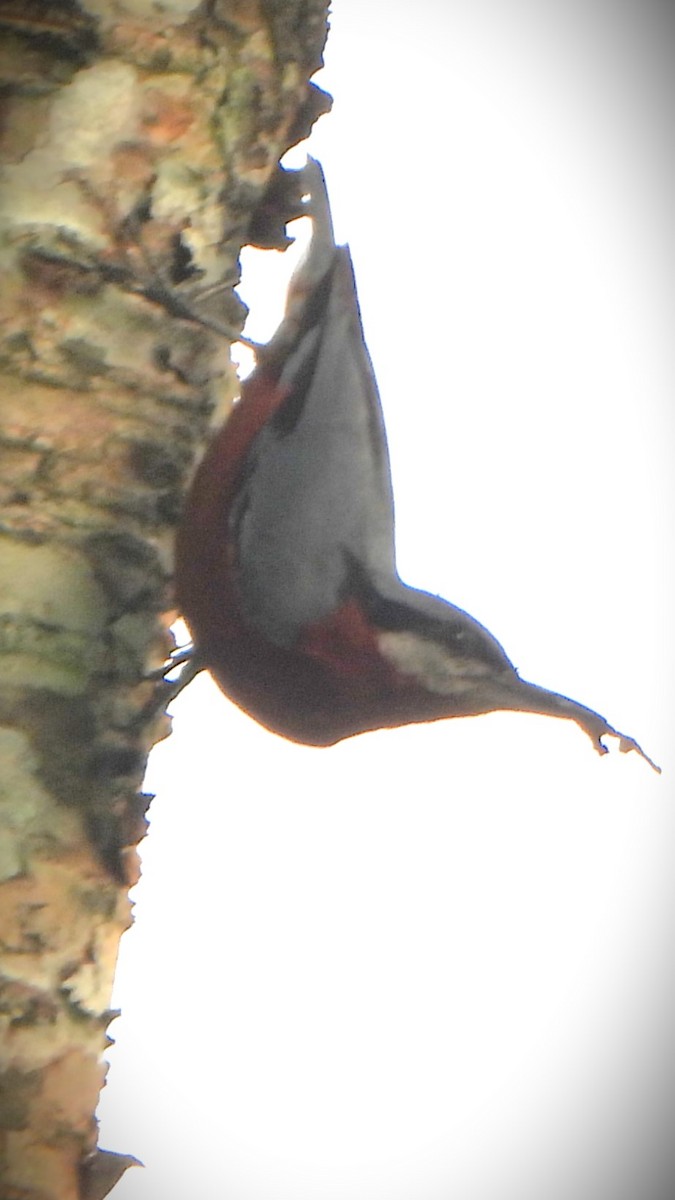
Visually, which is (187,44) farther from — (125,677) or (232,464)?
(125,677)

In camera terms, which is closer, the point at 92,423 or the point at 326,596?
the point at 92,423

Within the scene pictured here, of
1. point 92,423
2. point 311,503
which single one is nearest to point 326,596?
point 311,503

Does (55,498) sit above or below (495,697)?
Result: above

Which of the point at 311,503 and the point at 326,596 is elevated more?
the point at 311,503

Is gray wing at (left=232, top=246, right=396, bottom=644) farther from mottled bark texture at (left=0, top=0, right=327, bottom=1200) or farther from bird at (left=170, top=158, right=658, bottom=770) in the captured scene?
mottled bark texture at (left=0, top=0, right=327, bottom=1200)

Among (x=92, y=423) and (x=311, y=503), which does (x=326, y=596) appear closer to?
(x=311, y=503)

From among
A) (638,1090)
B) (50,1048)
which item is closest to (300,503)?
(50,1048)

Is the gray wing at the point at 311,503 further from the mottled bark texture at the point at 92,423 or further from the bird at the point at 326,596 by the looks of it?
the mottled bark texture at the point at 92,423
